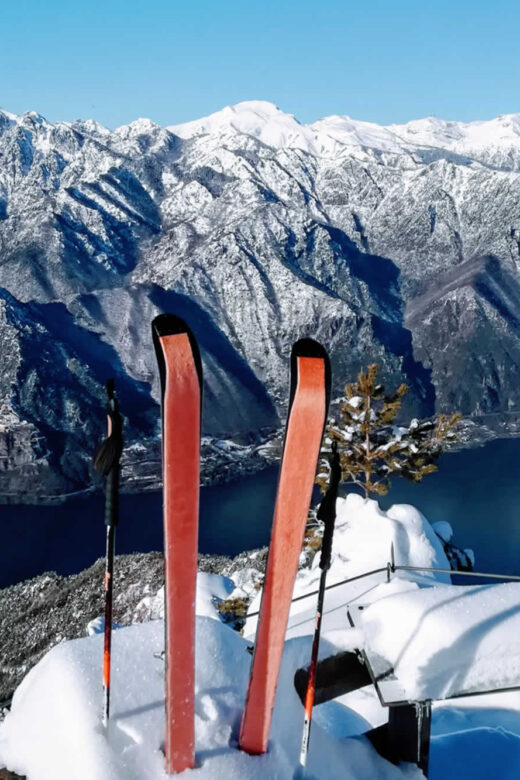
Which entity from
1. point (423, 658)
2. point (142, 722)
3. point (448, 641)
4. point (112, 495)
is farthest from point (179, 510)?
point (448, 641)

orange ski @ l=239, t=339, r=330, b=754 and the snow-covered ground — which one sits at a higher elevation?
orange ski @ l=239, t=339, r=330, b=754

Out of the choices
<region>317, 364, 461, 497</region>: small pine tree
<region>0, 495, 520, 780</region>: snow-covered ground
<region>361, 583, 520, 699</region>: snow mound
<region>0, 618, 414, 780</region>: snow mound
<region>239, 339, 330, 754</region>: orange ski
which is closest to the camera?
<region>0, 618, 414, 780</region>: snow mound

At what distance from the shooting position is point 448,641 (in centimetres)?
750

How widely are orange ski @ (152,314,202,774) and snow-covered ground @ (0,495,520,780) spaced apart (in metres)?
0.32

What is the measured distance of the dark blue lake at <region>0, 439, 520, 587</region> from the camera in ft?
348

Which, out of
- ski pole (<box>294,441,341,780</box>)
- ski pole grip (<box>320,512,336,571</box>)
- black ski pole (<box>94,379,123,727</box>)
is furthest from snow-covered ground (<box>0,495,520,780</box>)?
ski pole grip (<box>320,512,336,571</box>)

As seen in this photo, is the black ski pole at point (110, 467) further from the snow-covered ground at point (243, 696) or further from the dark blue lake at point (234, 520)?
the dark blue lake at point (234, 520)

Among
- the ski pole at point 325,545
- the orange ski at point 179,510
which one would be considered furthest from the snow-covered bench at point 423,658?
the orange ski at point 179,510

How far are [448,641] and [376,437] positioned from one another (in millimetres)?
21346

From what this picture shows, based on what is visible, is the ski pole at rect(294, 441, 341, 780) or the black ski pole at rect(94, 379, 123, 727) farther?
the ski pole at rect(294, 441, 341, 780)

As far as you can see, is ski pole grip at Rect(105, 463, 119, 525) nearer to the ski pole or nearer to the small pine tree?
the ski pole

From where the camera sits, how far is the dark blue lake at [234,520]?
348 ft

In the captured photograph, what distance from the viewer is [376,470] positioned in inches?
1093

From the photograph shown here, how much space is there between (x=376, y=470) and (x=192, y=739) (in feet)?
72.9
